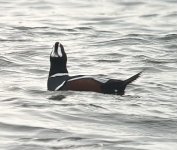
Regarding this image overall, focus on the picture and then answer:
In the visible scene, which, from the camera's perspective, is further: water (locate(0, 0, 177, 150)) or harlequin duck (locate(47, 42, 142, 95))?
harlequin duck (locate(47, 42, 142, 95))

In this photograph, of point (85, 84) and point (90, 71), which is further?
point (90, 71)

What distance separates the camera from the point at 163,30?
61.5 feet

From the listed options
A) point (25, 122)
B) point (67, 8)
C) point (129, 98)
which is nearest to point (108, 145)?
point (25, 122)

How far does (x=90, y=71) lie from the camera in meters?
13.6

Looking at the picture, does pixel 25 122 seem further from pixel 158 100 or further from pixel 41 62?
pixel 41 62

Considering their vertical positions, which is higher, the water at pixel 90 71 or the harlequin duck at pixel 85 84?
the harlequin duck at pixel 85 84

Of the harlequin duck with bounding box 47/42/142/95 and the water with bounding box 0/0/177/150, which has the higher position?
the harlequin duck with bounding box 47/42/142/95

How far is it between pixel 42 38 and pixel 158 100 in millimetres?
6786

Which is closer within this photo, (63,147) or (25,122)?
(63,147)

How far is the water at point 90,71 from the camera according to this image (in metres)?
8.88

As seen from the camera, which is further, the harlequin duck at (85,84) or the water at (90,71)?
the harlequin duck at (85,84)

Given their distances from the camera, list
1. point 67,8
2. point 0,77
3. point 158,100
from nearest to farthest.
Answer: point 158,100, point 0,77, point 67,8

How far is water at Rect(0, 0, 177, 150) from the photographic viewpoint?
29.1 feet

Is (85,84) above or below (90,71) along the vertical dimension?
above
